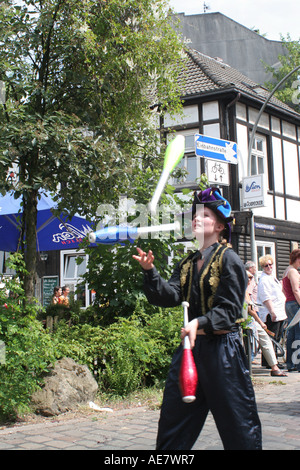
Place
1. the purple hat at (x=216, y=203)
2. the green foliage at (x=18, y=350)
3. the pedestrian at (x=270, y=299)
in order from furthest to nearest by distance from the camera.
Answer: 1. the pedestrian at (x=270, y=299)
2. the green foliage at (x=18, y=350)
3. the purple hat at (x=216, y=203)

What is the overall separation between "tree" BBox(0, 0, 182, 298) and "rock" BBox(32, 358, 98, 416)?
152 cm

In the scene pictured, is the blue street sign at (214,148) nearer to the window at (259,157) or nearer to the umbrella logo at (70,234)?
the umbrella logo at (70,234)

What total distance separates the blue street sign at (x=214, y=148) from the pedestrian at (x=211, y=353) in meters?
5.01

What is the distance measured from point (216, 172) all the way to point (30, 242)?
9.47ft

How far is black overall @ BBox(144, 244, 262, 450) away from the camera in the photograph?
3.18 m

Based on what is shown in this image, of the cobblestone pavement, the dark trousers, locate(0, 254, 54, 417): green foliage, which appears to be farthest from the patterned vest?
locate(0, 254, 54, 417): green foliage

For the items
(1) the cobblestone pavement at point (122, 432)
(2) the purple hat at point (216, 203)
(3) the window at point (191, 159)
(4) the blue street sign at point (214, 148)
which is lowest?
(1) the cobblestone pavement at point (122, 432)

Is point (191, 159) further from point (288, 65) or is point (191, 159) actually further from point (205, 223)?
point (288, 65)

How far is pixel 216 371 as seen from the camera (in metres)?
3.23

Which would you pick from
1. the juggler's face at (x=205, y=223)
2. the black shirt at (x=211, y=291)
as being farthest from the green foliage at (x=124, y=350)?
the juggler's face at (x=205, y=223)

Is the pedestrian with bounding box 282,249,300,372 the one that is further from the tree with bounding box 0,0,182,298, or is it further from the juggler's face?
the juggler's face

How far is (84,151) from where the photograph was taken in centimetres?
693

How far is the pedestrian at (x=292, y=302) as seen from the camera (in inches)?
347
